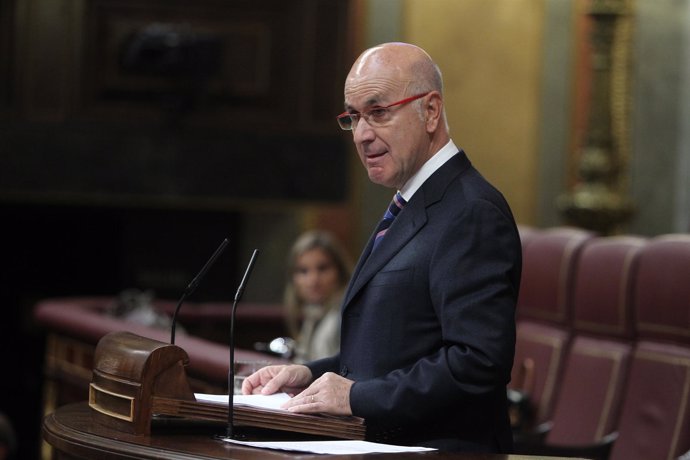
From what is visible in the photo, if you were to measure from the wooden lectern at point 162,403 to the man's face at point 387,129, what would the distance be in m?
0.46

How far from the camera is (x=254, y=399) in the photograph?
86.1 inches

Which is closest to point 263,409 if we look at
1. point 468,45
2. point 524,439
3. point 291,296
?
point 524,439

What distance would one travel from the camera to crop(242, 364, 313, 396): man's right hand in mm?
2270

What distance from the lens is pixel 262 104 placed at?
7.72 meters

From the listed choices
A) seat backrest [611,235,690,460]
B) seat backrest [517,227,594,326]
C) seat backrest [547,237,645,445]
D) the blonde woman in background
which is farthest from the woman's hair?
seat backrest [611,235,690,460]

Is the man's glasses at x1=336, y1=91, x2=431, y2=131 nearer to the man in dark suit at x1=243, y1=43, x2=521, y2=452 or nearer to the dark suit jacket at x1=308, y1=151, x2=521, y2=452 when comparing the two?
the man in dark suit at x1=243, y1=43, x2=521, y2=452

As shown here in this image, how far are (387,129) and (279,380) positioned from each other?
48cm

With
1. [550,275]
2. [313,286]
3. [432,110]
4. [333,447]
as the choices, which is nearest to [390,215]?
[432,110]

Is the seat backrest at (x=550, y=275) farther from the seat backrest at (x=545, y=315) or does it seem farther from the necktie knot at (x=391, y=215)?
the necktie knot at (x=391, y=215)

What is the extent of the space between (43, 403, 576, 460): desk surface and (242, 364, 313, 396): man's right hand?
193 millimetres

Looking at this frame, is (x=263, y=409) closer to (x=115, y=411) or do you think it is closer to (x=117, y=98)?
(x=115, y=411)

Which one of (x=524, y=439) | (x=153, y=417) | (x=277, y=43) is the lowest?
(x=524, y=439)

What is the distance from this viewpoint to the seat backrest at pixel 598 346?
397 cm

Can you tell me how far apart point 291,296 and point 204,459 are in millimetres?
3218
